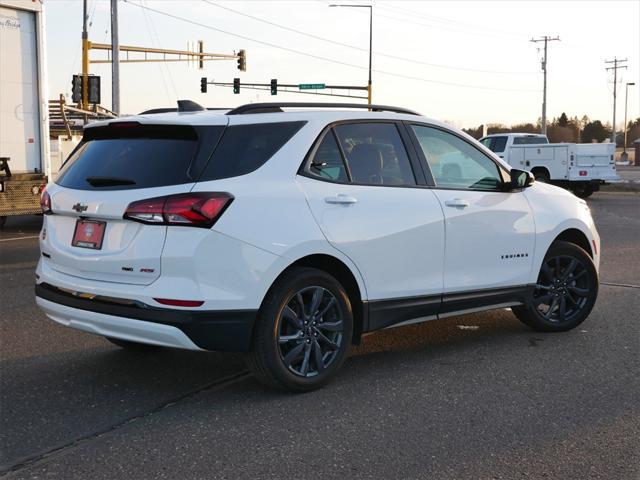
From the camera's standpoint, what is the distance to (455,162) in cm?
582

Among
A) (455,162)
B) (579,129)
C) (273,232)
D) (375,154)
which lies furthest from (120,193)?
(579,129)

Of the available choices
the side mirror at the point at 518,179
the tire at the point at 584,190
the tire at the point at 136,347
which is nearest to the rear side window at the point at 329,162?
the side mirror at the point at 518,179

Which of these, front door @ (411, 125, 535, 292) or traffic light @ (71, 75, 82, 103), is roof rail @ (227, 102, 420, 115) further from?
traffic light @ (71, 75, 82, 103)

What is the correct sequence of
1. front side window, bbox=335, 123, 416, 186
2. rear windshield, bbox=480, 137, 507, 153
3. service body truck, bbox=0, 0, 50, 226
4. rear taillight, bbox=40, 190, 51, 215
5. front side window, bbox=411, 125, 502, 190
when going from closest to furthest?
rear taillight, bbox=40, 190, 51, 215 < front side window, bbox=335, 123, 416, 186 < front side window, bbox=411, 125, 502, 190 < service body truck, bbox=0, 0, 50, 226 < rear windshield, bbox=480, 137, 507, 153

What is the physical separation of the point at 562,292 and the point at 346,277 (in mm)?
2314

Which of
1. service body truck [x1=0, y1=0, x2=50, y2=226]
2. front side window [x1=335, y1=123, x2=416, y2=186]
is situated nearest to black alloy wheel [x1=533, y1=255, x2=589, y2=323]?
front side window [x1=335, y1=123, x2=416, y2=186]

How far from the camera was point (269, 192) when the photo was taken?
4.57 m

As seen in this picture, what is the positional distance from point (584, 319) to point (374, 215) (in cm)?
252

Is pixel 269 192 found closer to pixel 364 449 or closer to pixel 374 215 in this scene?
pixel 374 215

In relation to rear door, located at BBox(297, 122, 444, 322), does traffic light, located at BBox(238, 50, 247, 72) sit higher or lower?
higher

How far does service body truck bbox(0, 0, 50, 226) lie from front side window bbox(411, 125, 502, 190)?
27.5 feet

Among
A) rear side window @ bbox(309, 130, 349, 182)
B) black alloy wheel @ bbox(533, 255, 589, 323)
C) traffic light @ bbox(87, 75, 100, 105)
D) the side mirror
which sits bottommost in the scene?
black alloy wheel @ bbox(533, 255, 589, 323)

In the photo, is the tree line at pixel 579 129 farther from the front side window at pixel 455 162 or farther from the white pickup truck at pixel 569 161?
the front side window at pixel 455 162

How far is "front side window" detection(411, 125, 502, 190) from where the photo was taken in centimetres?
564
